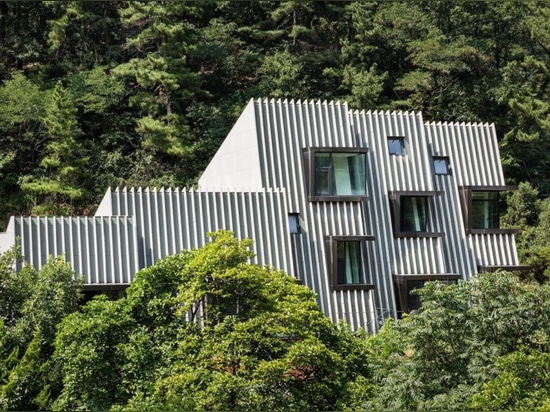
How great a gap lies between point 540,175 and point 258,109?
17695mm

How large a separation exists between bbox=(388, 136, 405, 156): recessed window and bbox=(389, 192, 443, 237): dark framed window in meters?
1.05

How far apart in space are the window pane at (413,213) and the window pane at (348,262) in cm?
177

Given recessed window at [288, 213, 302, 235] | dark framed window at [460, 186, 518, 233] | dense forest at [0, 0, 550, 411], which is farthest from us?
dark framed window at [460, 186, 518, 233]

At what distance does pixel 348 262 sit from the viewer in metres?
21.1

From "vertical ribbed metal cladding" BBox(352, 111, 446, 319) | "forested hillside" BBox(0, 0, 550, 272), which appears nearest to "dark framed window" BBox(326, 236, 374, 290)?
"vertical ribbed metal cladding" BBox(352, 111, 446, 319)

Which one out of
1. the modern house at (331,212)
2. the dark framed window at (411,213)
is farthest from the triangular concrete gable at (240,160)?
the dark framed window at (411,213)

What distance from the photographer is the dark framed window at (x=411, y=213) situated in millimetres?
22266

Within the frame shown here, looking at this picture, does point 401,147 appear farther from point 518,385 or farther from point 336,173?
point 518,385

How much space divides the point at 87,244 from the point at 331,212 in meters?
5.77

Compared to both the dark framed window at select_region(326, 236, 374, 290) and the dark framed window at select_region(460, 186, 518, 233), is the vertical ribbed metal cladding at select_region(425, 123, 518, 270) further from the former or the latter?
the dark framed window at select_region(326, 236, 374, 290)

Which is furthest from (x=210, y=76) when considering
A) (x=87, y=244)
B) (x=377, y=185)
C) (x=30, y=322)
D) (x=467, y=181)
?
(x=30, y=322)

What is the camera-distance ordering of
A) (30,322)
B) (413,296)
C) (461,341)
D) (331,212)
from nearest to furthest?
(461,341) → (30,322) → (331,212) → (413,296)

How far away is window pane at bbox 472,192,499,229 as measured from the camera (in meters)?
23.4

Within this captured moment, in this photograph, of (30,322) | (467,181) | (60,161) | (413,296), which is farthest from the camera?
(60,161)
